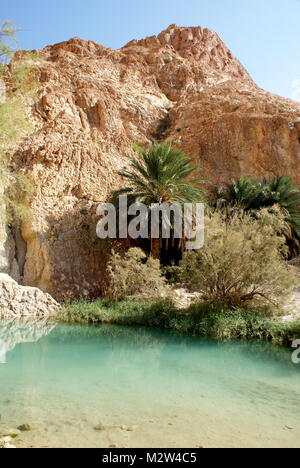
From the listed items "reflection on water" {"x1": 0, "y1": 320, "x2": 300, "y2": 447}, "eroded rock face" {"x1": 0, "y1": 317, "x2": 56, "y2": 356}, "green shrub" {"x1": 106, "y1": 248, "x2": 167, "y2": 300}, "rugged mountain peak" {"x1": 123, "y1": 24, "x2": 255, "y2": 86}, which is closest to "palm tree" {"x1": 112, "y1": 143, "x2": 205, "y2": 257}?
"green shrub" {"x1": 106, "y1": 248, "x2": 167, "y2": 300}

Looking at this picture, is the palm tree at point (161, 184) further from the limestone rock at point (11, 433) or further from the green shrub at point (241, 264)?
the limestone rock at point (11, 433)

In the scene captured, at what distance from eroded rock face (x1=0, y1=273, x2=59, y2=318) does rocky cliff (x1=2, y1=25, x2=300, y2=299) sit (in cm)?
217

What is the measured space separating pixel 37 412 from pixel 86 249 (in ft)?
41.3

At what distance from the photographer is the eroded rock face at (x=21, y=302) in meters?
12.8

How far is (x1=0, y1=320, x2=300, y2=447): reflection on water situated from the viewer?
4.10 meters

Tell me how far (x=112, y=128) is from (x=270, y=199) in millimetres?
11922

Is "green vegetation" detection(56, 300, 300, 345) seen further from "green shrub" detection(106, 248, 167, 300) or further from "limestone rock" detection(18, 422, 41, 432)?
"limestone rock" detection(18, 422, 41, 432)

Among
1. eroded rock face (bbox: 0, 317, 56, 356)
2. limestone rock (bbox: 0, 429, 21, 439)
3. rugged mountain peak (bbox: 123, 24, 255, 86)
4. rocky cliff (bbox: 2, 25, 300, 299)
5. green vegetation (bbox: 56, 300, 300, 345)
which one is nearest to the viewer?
limestone rock (bbox: 0, 429, 21, 439)

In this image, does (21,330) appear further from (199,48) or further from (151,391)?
(199,48)

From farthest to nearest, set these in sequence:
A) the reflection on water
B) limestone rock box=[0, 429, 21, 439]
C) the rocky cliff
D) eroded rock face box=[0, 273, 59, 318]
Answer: the rocky cliff
eroded rock face box=[0, 273, 59, 318]
the reflection on water
limestone rock box=[0, 429, 21, 439]

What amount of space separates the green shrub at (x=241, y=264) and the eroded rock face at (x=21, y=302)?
5093 mm

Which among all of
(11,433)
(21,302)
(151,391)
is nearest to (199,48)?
(21,302)
